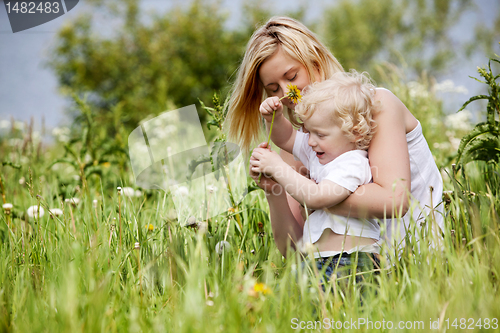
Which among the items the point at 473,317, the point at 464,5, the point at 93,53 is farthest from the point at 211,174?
the point at 464,5

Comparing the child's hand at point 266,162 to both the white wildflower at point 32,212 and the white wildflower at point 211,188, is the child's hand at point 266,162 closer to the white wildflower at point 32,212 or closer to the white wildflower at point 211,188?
the white wildflower at point 211,188

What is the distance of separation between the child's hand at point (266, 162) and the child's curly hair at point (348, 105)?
0.65 ft

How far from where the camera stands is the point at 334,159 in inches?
59.6

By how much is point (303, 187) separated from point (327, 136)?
246 millimetres

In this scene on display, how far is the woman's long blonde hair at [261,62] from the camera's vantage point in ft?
5.89

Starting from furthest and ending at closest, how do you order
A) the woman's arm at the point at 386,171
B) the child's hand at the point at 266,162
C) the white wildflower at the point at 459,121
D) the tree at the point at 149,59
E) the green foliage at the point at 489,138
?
the tree at the point at 149,59, the white wildflower at the point at 459,121, the green foliage at the point at 489,138, the child's hand at the point at 266,162, the woman's arm at the point at 386,171

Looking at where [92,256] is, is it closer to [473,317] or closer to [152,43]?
[473,317]

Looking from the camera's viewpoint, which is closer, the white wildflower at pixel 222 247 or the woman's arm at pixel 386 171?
the woman's arm at pixel 386 171

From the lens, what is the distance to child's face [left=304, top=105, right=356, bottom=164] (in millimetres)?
1489

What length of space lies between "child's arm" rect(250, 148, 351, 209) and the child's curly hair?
223 mm

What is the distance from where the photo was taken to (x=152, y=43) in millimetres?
12211

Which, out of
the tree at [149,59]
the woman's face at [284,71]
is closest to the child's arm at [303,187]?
the woman's face at [284,71]

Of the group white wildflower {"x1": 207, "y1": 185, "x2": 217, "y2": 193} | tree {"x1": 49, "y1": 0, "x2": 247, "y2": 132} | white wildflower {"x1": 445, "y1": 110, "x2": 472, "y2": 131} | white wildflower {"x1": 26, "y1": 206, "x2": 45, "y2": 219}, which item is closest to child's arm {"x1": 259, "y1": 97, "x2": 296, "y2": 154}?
white wildflower {"x1": 207, "y1": 185, "x2": 217, "y2": 193}

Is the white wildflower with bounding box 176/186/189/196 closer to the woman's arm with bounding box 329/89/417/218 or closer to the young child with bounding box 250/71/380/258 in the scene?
the young child with bounding box 250/71/380/258
